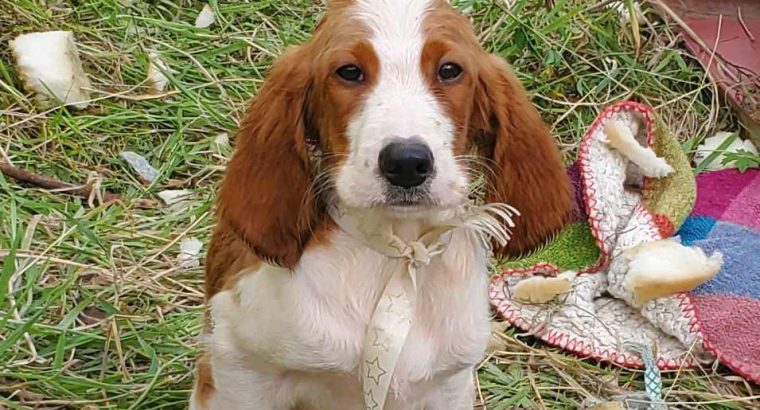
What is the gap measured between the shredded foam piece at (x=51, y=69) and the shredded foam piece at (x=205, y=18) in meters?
0.58

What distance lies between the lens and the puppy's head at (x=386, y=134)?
2348 millimetres

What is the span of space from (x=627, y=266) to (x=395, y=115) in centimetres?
170

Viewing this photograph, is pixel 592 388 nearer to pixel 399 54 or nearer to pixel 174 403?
pixel 174 403

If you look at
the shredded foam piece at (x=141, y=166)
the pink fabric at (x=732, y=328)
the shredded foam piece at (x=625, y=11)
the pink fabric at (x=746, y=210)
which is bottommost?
the shredded foam piece at (x=141, y=166)

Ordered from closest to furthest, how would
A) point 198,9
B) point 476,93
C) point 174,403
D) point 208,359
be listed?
point 476,93, point 208,359, point 174,403, point 198,9

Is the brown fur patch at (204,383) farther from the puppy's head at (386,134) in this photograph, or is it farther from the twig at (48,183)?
the twig at (48,183)

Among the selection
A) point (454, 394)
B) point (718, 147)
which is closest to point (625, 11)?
point (718, 147)

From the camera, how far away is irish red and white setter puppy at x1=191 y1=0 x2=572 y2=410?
243 centimetres

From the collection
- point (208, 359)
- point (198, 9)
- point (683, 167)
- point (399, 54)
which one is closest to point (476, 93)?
point (399, 54)

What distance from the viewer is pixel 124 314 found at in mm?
3645

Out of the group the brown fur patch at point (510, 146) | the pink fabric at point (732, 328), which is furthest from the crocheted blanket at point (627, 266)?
the brown fur patch at point (510, 146)

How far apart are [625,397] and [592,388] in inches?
4.3

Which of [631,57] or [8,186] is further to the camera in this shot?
[631,57]

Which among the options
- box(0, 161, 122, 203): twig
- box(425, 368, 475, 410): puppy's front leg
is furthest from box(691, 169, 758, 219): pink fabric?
box(0, 161, 122, 203): twig
